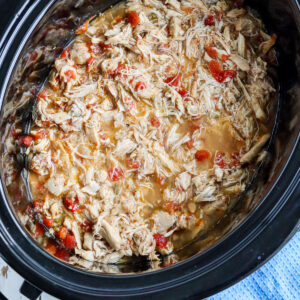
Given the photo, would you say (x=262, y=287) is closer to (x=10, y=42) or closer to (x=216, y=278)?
(x=216, y=278)

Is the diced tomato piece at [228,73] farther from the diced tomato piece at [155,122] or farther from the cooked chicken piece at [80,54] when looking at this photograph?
the cooked chicken piece at [80,54]

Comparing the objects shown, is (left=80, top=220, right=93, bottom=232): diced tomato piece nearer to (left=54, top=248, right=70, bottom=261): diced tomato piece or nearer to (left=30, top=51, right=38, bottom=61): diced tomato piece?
(left=54, top=248, right=70, bottom=261): diced tomato piece

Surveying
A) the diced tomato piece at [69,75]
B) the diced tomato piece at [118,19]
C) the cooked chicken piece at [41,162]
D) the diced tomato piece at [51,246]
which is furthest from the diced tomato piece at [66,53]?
the diced tomato piece at [51,246]

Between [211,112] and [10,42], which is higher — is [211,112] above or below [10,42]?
below

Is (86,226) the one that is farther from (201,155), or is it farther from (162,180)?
(201,155)

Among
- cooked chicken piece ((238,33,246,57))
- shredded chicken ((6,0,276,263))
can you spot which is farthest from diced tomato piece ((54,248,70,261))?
cooked chicken piece ((238,33,246,57))

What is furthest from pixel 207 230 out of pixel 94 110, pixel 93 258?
pixel 94 110
